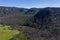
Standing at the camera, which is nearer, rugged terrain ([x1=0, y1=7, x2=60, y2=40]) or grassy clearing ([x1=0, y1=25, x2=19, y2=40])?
rugged terrain ([x1=0, y1=7, x2=60, y2=40])

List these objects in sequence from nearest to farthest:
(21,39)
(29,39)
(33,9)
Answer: (29,39) < (21,39) < (33,9)

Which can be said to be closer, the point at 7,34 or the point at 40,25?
the point at 7,34

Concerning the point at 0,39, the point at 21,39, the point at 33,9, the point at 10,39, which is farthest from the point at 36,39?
the point at 33,9

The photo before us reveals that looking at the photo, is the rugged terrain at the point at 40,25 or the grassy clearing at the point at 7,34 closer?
the rugged terrain at the point at 40,25

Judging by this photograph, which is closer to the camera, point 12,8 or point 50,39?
point 50,39

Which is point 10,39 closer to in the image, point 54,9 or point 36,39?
point 36,39

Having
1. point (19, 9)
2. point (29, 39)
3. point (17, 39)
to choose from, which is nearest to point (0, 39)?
point (17, 39)

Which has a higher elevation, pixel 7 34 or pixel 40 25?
pixel 7 34

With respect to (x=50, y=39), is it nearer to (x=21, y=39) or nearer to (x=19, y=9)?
(x=21, y=39)

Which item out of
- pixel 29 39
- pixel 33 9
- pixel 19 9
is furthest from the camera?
pixel 19 9
